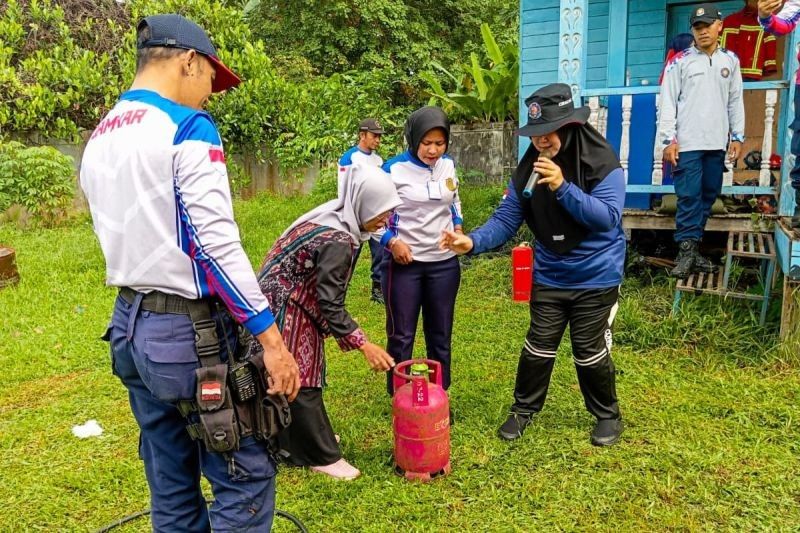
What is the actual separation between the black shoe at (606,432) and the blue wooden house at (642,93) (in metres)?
1.62

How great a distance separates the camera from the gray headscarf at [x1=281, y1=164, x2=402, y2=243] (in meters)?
2.86

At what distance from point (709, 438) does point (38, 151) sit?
8.98m

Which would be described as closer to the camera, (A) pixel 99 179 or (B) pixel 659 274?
(A) pixel 99 179

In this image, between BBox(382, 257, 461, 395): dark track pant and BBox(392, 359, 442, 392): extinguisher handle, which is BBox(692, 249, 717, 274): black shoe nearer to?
BBox(382, 257, 461, 395): dark track pant

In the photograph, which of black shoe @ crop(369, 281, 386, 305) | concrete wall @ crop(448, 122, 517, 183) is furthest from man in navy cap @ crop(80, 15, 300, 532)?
concrete wall @ crop(448, 122, 517, 183)

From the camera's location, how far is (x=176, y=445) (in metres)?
2.13

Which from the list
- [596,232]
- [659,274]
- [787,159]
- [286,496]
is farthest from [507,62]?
[286,496]

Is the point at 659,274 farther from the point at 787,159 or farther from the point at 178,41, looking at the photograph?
the point at 178,41

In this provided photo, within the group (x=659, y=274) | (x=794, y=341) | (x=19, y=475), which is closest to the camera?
(x=19, y=475)

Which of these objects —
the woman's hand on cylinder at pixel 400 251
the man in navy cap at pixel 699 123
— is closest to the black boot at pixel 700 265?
the man in navy cap at pixel 699 123

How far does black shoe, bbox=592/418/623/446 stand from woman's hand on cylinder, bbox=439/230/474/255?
1.18 meters

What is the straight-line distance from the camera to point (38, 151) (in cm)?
898

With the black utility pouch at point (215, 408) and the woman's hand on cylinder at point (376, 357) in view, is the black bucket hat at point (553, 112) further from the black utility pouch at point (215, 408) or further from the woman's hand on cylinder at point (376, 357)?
the black utility pouch at point (215, 408)

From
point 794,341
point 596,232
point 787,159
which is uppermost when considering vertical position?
point 787,159
